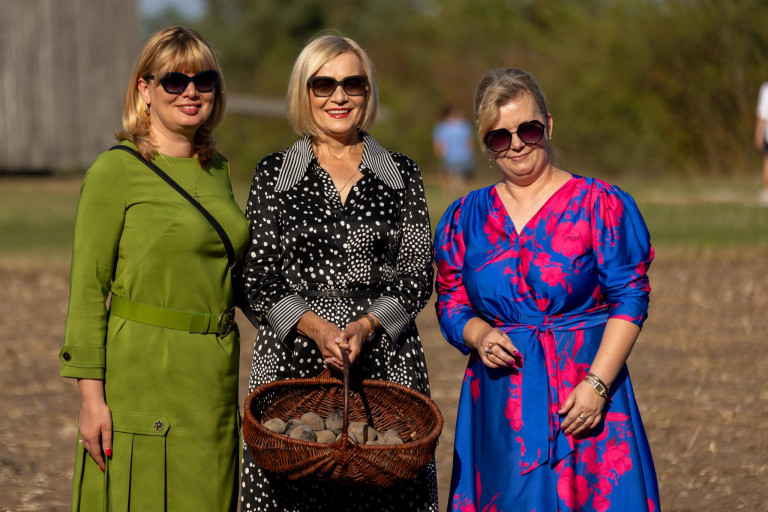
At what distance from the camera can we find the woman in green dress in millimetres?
3535

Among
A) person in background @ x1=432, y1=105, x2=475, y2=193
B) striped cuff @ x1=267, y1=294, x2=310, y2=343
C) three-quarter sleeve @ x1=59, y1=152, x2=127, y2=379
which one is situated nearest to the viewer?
three-quarter sleeve @ x1=59, y1=152, x2=127, y2=379

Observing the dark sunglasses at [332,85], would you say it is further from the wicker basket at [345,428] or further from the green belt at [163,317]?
the wicker basket at [345,428]

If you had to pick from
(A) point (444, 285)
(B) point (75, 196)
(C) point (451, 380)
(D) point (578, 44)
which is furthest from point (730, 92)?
(A) point (444, 285)

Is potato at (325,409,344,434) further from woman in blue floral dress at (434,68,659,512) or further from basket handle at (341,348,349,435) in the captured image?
woman in blue floral dress at (434,68,659,512)

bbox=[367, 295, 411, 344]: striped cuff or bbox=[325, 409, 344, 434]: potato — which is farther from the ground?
bbox=[367, 295, 411, 344]: striped cuff

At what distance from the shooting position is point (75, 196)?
21.1m

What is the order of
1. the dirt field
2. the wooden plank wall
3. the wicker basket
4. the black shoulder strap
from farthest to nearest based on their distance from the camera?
1. the wooden plank wall
2. the dirt field
3. the black shoulder strap
4. the wicker basket

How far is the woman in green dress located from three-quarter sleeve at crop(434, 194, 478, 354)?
72cm

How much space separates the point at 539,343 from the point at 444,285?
435 mm

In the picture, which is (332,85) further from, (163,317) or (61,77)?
(61,77)

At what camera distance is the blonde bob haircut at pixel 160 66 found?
3.67 metres

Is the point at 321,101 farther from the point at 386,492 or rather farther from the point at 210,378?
the point at 386,492

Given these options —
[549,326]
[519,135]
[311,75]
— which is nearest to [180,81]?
[311,75]

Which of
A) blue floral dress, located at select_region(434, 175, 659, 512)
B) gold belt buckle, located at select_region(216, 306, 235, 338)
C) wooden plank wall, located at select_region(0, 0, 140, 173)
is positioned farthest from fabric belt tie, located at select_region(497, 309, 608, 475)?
wooden plank wall, located at select_region(0, 0, 140, 173)
